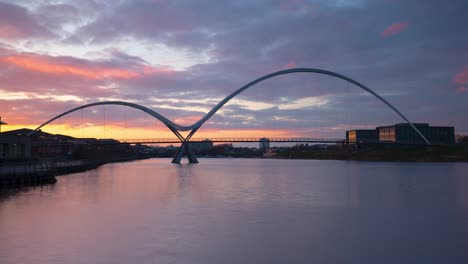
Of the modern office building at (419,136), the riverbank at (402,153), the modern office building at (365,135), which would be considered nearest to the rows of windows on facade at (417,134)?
the modern office building at (419,136)

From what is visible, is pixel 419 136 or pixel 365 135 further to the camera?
pixel 365 135

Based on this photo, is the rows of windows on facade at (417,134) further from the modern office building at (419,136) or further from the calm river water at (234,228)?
the calm river water at (234,228)

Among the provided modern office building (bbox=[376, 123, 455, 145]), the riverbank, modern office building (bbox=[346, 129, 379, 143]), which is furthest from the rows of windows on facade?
modern office building (bbox=[346, 129, 379, 143])

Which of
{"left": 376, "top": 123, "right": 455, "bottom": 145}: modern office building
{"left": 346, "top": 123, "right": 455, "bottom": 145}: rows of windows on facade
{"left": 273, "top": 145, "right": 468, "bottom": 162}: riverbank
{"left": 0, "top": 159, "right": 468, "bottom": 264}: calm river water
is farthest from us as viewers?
{"left": 376, "top": 123, "right": 455, "bottom": 145}: modern office building

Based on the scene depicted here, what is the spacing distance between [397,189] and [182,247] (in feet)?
85.7

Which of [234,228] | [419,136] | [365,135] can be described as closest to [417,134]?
[419,136]

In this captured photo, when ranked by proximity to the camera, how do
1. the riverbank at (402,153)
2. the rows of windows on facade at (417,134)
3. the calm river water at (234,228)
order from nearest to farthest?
1. the calm river water at (234,228)
2. the riverbank at (402,153)
3. the rows of windows on facade at (417,134)

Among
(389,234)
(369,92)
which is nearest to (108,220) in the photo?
(389,234)

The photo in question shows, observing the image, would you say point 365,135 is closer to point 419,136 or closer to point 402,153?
point 419,136

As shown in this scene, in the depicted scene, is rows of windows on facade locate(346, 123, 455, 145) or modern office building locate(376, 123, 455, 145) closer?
rows of windows on facade locate(346, 123, 455, 145)

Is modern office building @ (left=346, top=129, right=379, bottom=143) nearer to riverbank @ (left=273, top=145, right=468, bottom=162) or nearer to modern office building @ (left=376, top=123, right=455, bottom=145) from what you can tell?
Answer: riverbank @ (left=273, top=145, right=468, bottom=162)

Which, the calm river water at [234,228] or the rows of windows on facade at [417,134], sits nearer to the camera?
the calm river water at [234,228]

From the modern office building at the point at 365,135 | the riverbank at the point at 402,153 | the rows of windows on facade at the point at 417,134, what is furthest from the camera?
the modern office building at the point at 365,135

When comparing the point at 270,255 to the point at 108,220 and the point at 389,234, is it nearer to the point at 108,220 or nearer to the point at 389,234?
the point at 389,234
